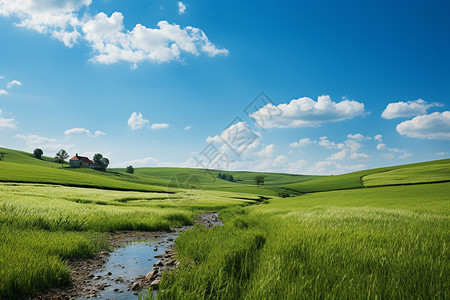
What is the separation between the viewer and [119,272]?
6402 millimetres

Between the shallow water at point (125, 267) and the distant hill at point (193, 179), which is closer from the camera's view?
the shallow water at point (125, 267)

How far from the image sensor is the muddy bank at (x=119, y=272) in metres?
4.91

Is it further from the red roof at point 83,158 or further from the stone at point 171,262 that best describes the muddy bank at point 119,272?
the red roof at point 83,158

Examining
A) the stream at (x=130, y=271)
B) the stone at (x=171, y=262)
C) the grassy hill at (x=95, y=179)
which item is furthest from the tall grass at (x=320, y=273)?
the grassy hill at (x=95, y=179)

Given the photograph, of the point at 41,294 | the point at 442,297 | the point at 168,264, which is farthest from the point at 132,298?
the point at 442,297

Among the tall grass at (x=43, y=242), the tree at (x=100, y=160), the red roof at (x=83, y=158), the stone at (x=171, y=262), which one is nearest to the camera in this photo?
the tall grass at (x=43, y=242)

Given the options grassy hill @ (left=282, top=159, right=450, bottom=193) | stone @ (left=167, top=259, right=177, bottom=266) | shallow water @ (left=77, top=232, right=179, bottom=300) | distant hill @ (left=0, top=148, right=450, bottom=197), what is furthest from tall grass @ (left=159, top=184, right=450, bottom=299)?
grassy hill @ (left=282, top=159, right=450, bottom=193)

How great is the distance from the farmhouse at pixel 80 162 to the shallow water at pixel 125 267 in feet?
499

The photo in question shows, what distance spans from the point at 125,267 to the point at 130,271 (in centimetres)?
44

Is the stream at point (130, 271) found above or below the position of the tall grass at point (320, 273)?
below

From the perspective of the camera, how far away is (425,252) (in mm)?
5309

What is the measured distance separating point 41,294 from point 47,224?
679 cm

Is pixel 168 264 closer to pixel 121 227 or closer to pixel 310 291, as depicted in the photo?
pixel 310 291

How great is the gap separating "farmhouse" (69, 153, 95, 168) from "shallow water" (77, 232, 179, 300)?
15225cm
